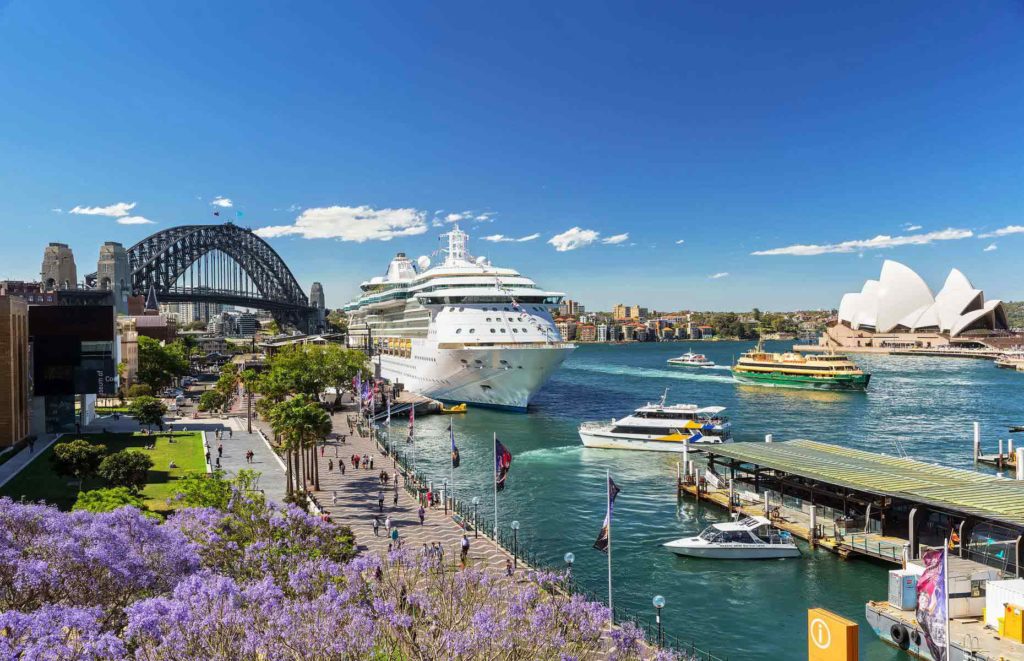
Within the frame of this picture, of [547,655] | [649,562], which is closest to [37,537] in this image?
[547,655]

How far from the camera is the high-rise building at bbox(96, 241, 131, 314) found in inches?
5527

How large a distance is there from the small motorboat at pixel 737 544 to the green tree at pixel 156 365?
217 feet

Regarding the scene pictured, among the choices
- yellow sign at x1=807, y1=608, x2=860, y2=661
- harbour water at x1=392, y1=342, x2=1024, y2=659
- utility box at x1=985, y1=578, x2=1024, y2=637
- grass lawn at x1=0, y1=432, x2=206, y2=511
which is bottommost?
harbour water at x1=392, y1=342, x2=1024, y2=659

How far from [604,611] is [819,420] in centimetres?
6077

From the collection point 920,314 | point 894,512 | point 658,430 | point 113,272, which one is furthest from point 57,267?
point 920,314

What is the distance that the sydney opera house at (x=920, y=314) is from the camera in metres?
173

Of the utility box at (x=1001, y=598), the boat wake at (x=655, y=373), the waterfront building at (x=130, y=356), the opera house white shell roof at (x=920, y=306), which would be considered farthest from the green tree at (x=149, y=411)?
the opera house white shell roof at (x=920, y=306)

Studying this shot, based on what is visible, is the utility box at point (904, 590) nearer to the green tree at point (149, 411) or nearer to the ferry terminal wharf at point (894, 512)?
the ferry terminal wharf at point (894, 512)

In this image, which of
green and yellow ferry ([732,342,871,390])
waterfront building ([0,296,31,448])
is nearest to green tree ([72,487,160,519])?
waterfront building ([0,296,31,448])

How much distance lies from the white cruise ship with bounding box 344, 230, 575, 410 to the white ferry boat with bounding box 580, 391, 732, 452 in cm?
1324

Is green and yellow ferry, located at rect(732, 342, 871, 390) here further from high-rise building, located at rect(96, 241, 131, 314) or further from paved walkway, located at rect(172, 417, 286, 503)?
high-rise building, located at rect(96, 241, 131, 314)

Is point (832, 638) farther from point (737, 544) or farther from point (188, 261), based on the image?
point (188, 261)

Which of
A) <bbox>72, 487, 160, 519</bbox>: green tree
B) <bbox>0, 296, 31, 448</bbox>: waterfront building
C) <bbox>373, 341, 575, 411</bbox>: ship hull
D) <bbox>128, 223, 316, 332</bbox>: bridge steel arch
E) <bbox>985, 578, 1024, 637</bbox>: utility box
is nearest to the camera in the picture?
<bbox>985, 578, 1024, 637</bbox>: utility box

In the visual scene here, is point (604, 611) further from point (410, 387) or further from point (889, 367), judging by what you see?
point (889, 367)
